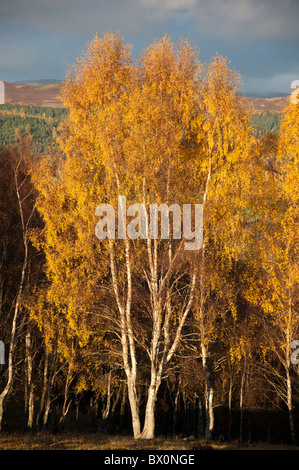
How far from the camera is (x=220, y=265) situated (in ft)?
65.1

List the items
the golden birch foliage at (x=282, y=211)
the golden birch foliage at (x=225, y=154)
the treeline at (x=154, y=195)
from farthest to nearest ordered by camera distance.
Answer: the golden birch foliage at (x=282, y=211) → the golden birch foliage at (x=225, y=154) → the treeline at (x=154, y=195)

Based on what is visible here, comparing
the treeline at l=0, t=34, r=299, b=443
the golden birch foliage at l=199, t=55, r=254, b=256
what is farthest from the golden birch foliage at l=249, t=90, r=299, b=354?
the golden birch foliage at l=199, t=55, r=254, b=256

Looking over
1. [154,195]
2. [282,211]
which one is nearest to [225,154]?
[154,195]

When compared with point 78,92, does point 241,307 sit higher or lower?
lower

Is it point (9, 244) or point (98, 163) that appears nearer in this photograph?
point (98, 163)

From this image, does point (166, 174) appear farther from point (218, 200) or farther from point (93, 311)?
point (93, 311)

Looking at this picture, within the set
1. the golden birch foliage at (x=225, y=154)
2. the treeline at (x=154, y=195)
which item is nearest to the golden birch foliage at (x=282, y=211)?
the treeline at (x=154, y=195)

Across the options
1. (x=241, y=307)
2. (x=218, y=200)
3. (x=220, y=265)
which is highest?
(x=218, y=200)

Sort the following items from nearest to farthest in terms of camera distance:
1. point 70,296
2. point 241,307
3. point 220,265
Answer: point 70,296 → point 220,265 → point 241,307

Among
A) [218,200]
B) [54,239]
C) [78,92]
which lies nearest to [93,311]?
[54,239]

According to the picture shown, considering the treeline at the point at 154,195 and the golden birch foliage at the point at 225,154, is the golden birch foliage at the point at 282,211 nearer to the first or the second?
the treeline at the point at 154,195

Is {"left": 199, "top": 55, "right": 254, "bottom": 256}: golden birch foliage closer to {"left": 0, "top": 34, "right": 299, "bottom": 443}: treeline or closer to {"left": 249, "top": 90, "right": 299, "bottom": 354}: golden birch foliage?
{"left": 0, "top": 34, "right": 299, "bottom": 443}: treeline

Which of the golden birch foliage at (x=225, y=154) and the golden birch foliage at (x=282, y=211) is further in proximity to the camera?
the golden birch foliage at (x=282, y=211)
